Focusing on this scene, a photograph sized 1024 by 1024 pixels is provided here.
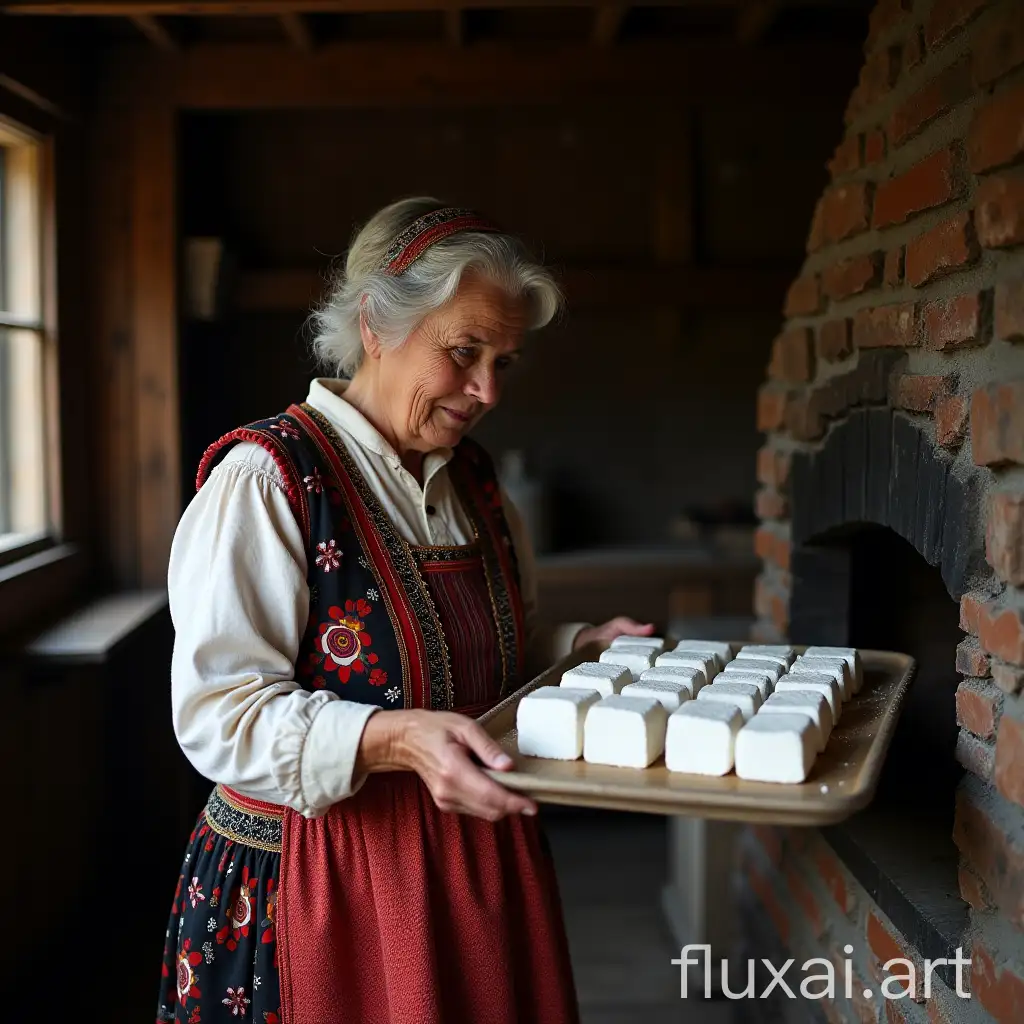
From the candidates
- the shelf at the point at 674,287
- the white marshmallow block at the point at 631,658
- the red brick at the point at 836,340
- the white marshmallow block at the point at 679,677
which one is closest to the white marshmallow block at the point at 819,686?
the white marshmallow block at the point at 679,677

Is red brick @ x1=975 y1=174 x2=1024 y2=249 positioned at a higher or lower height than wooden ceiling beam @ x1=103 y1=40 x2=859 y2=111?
lower

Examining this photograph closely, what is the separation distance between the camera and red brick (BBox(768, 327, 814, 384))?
240 centimetres

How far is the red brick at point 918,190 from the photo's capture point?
1.68 m

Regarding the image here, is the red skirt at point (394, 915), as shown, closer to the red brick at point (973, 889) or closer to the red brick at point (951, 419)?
the red brick at point (973, 889)

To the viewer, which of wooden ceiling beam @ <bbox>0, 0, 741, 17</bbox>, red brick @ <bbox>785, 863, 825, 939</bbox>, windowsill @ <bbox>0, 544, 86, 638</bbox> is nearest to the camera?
red brick @ <bbox>785, 863, 825, 939</bbox>

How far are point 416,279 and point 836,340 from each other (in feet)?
2.81

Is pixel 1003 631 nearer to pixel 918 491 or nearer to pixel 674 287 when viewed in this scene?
pixel 918 491

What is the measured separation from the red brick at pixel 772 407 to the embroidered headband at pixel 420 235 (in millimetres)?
1044

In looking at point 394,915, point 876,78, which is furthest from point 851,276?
point 394,915

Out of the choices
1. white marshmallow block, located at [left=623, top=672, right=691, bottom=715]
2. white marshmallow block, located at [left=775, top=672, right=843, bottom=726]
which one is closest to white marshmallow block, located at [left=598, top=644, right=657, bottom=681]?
white marshmallow block, located at [left=623, top=672, right=691, bottom=715]

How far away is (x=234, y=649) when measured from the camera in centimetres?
157

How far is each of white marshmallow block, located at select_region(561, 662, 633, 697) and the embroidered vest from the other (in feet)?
0.60

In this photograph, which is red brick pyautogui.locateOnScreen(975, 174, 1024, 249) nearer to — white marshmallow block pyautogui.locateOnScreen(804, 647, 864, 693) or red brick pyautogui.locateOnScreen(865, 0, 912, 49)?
red brick pyautogui.locateOnScreen(865, 0, 912, 49)

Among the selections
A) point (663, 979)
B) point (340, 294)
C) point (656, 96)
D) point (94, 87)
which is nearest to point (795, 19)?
point (656, 96)
